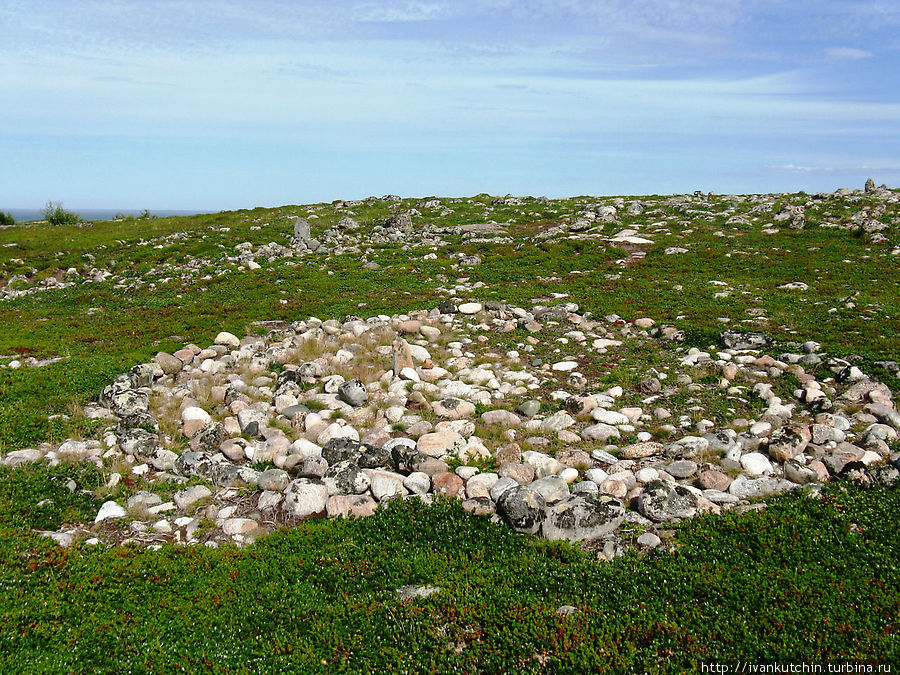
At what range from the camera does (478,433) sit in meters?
12.0

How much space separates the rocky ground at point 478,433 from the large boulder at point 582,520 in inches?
0.9

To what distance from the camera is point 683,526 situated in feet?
28.1

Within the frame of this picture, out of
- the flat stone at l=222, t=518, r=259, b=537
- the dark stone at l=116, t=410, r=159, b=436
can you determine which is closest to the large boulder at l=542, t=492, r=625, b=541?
the flat stone at l=222, t=518, r=259, b=537

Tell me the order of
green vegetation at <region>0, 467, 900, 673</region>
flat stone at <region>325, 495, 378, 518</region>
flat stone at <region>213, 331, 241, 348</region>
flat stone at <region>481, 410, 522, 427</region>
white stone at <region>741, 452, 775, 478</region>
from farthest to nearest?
flat stone at <region>213, 331, 241, 348</region>, flat stone at <region>481, 410, 522, 427</region>, white stone at <region>741, 452, 775, 478</region>, flat stone at <region>325, 495, 378, 518</region>, green vegetation at <region>0, 467, 900, 673</region>

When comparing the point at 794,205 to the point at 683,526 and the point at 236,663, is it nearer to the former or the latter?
the point at 683,526

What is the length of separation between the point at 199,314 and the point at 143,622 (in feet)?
54.9

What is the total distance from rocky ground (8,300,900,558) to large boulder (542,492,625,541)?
0.07ft

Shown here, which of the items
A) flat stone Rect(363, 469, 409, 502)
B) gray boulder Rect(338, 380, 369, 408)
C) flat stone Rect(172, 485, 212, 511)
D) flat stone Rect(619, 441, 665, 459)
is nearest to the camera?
flat stone Rect(172, 485, 212, 511)

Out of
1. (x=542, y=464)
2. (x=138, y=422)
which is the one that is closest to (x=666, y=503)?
(x=542, y=464)

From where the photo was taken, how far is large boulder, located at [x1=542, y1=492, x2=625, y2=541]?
8.62 meters

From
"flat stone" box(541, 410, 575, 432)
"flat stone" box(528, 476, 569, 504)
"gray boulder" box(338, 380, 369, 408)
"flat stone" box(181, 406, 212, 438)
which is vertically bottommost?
"flat stone" box(528, 476, 569, 504)

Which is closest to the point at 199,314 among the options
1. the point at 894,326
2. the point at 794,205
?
the point at 894,326

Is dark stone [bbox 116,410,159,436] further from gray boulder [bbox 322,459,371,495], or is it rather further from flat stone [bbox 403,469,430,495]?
flat stone [bbox 403,469,430,495]

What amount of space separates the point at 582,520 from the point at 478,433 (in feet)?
12.1
